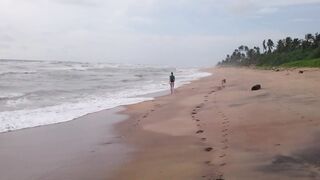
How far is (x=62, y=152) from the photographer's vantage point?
401 inches

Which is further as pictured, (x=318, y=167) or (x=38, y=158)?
(x=38, y=158)

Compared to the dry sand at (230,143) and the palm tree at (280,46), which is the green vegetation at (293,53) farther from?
the dry sand at (230,143)

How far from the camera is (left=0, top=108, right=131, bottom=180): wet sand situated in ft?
26.8

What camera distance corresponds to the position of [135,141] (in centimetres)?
1149

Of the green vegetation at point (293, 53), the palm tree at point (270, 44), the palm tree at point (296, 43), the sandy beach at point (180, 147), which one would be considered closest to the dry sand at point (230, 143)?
the sandy beach at point (180, 147)

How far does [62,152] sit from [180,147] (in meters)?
2.77

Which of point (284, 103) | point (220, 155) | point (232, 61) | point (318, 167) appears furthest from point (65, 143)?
point (232, 61)

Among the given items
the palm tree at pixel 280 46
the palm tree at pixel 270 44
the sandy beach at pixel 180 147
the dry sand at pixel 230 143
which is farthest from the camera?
the palm tree at pixel 270 44

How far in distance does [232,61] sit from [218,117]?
505ft

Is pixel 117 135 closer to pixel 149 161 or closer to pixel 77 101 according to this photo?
pixel 149 161

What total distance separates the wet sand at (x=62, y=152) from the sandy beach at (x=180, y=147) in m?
0.02

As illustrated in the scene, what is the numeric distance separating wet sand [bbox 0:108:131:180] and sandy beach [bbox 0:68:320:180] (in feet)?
0.06

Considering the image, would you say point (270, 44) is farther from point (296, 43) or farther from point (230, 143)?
point (230, 143)

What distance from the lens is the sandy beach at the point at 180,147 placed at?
7.54 m
